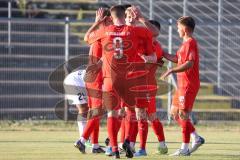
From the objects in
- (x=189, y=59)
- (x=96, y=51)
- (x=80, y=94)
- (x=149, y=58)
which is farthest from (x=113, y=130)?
(x=80, y=94)

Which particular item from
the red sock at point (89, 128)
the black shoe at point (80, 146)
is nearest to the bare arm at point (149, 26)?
the red sock at point (89, 128)

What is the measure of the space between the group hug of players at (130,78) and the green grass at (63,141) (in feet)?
1.32

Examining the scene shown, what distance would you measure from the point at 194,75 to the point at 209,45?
11.7 meters

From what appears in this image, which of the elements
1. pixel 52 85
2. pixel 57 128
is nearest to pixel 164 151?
pixel 57 128

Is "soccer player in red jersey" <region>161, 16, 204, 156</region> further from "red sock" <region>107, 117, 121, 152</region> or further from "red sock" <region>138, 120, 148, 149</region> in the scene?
"red sock" <region>107, 117, 121, 152</region>

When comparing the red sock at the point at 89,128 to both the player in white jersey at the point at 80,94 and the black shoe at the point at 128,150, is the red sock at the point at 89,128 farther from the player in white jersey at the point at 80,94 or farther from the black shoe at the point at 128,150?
the black shoe at the point at 128,150

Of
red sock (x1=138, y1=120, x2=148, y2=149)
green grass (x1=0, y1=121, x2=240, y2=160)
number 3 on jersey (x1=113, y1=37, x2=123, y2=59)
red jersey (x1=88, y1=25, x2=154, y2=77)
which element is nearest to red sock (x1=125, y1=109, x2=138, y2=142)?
red sock (x1=138, y1=120, x2=148, y2=149)

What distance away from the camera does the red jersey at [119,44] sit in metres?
12.7

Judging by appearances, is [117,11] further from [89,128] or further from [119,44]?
[89,128]

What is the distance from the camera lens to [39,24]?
2394 cm

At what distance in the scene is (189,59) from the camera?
13.7m

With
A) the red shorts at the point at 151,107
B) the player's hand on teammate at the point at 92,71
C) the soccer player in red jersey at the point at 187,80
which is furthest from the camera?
the player's hand on teammate at the point at 92,71

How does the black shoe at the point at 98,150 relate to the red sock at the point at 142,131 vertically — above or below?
below

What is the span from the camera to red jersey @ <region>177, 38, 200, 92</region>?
1381 centimetres
